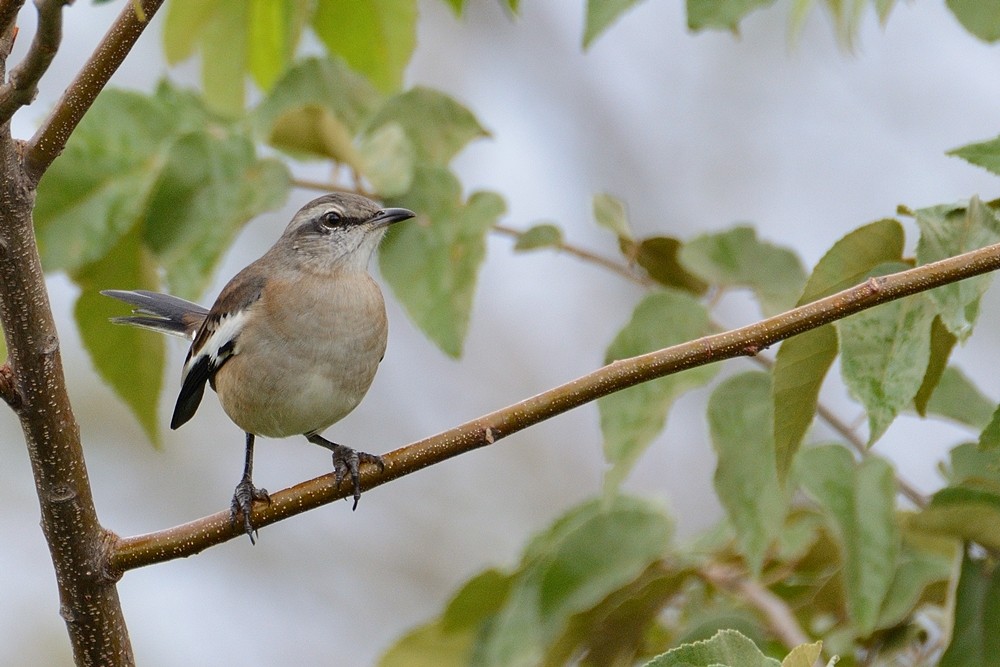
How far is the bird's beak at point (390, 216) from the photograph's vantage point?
3193 mm

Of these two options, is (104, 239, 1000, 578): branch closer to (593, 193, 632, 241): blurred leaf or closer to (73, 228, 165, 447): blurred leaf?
(73, 228, 165, 447): blurred leaf

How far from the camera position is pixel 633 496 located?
334 cm

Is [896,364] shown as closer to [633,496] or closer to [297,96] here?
[633,496]

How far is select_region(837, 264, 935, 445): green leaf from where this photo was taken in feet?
6.92

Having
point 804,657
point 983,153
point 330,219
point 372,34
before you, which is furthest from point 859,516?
point 330,219

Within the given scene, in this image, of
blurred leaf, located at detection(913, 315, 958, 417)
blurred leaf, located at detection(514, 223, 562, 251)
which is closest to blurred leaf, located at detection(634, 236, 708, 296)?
blurred leaf, located at detection(514, 223, 562, 251)

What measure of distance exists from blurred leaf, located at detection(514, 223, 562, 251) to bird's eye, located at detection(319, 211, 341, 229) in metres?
1.19

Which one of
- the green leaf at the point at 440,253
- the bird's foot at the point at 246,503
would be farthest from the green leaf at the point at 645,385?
the bird's foot at the point at 246,503

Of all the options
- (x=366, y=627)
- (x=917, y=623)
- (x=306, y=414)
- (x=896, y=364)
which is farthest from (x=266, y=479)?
(x=896, y=364)

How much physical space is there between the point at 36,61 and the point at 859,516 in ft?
6.56

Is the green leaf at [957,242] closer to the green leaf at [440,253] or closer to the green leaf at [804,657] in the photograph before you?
the green leaf at [804,657]

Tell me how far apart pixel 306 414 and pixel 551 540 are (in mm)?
839

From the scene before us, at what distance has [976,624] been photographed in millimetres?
2428

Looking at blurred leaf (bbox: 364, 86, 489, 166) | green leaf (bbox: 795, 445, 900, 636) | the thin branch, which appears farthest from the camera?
blurred leaf (bbox: 364, 86, 489, 166)
